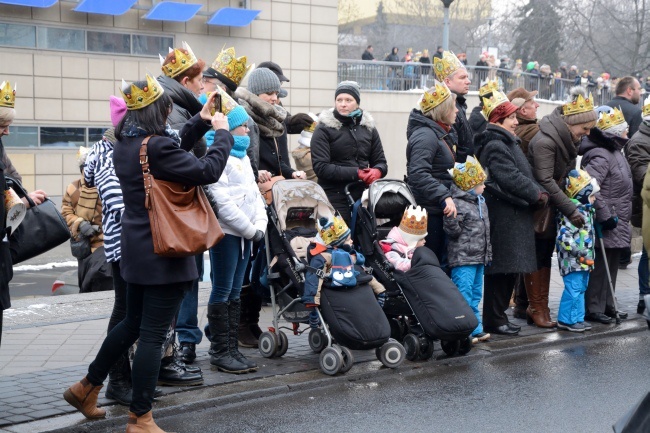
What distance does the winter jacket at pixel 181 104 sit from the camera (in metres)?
6.69

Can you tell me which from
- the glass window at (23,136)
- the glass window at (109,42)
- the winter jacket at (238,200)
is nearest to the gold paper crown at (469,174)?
the winter jacket at (238,200)

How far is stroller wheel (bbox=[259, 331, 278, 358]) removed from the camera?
7.93 m

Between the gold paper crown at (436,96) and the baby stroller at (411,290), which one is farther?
the gold paper crown at (436,96)

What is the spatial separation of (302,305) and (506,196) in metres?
2.35

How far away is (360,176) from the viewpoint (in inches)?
351

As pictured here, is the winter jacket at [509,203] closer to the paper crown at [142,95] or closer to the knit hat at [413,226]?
the knit hat at [413,226]

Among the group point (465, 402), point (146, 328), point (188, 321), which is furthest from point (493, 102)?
point (146, 328)

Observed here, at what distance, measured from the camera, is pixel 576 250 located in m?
9.45

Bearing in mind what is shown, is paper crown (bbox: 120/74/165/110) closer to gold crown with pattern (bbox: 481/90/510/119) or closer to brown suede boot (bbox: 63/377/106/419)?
brown suede boot (bbox: 63/377/106/419)

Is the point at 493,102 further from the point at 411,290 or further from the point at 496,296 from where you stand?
the point at 411,290

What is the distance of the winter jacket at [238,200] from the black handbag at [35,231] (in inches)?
45.1

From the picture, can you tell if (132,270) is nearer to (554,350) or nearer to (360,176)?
(360,176)

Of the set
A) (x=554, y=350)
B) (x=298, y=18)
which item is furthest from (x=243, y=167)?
(x=298, y=18)

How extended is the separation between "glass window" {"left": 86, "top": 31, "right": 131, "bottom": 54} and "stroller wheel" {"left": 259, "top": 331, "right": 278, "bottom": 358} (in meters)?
16.5
